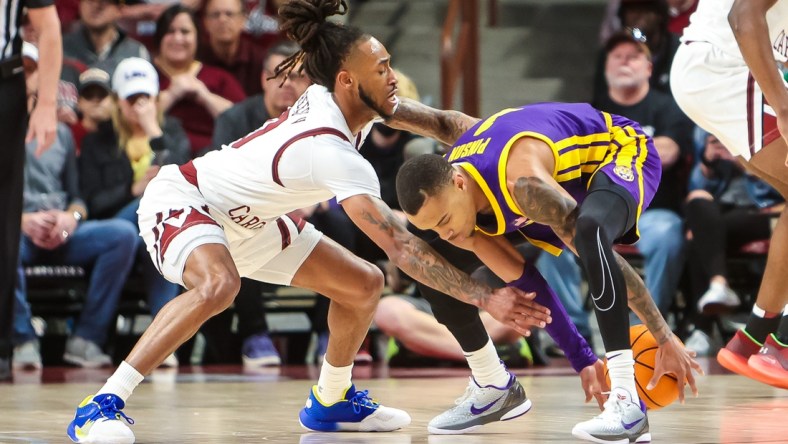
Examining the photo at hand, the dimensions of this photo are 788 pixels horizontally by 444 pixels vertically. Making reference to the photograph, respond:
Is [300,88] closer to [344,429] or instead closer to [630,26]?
[630,26]

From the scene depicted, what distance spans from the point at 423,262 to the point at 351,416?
814mm

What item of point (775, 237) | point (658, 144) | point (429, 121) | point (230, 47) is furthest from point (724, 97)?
point (230, 47)

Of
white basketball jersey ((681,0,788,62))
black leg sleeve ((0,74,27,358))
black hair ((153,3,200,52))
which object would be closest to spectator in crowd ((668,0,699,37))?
black hair ((153,3,200,52))

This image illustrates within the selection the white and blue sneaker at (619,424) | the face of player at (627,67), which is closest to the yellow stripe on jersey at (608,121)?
the white and blue sneaker at (619,424)

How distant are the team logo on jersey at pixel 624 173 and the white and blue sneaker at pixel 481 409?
3.01ft

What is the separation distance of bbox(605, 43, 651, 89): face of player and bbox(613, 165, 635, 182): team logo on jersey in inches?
172

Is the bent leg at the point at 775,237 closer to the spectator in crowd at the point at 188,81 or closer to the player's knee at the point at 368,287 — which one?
the player's knee at the point at 368,287

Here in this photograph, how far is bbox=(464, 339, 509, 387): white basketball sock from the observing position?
4.91 m

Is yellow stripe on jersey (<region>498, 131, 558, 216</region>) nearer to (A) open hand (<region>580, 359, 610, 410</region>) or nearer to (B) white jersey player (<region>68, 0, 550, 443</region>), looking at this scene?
(B) white jersey player (<region>68, 0, 550, 443</region>)

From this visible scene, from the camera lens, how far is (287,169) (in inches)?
181

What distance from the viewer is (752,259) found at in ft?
27.3

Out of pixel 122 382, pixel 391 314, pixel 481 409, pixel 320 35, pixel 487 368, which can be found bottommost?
pixel 391 314

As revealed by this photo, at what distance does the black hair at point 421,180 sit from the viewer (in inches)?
169

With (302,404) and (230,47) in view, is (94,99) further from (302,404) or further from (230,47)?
(302,404)
